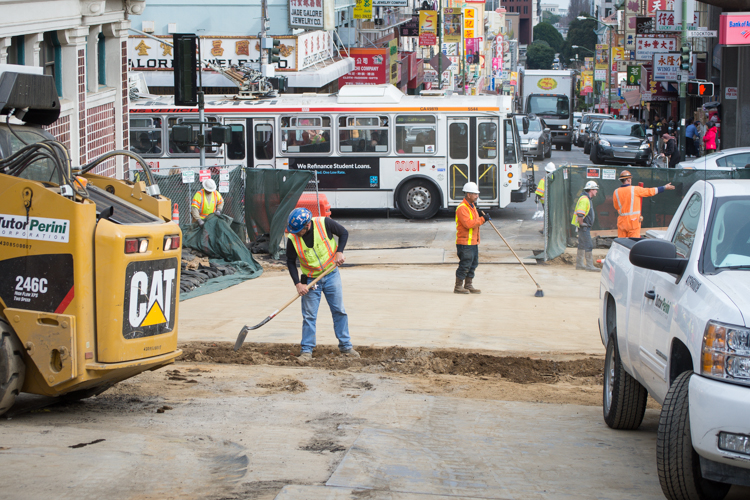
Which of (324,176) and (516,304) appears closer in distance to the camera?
(516,304)

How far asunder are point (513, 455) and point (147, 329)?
2.80m

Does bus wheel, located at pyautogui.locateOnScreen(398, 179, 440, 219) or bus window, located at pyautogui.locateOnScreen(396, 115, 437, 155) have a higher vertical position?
bus window, located at pyautogui.locateOnScreen(396, 115, 437, 155)

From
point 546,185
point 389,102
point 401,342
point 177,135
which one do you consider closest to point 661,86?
point 389,102

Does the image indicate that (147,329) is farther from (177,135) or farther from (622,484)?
(177,135)

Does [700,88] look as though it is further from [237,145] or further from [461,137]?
[237,145]

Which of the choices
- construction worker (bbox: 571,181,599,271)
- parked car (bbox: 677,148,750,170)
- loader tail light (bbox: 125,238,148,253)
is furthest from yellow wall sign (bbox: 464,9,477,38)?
loader tail light (bbox: 125,238,148,253)

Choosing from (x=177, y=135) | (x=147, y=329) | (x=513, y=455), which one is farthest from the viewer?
→ (x=177, y=135)

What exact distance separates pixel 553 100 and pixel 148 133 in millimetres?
30081

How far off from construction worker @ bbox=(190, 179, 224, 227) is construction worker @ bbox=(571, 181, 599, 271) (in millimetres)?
6686

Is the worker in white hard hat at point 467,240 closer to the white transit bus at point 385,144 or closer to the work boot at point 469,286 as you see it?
the work boot at point 469,286

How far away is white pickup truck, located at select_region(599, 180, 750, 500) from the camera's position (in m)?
4.20

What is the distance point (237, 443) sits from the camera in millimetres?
5902

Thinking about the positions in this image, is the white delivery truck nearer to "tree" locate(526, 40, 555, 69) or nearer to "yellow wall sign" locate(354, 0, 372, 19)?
"yellow wall sign" locate(354, 0, 372, 19)

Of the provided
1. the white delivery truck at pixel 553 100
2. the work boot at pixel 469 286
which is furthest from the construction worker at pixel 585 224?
the white delivery truck at pixel 553 100
